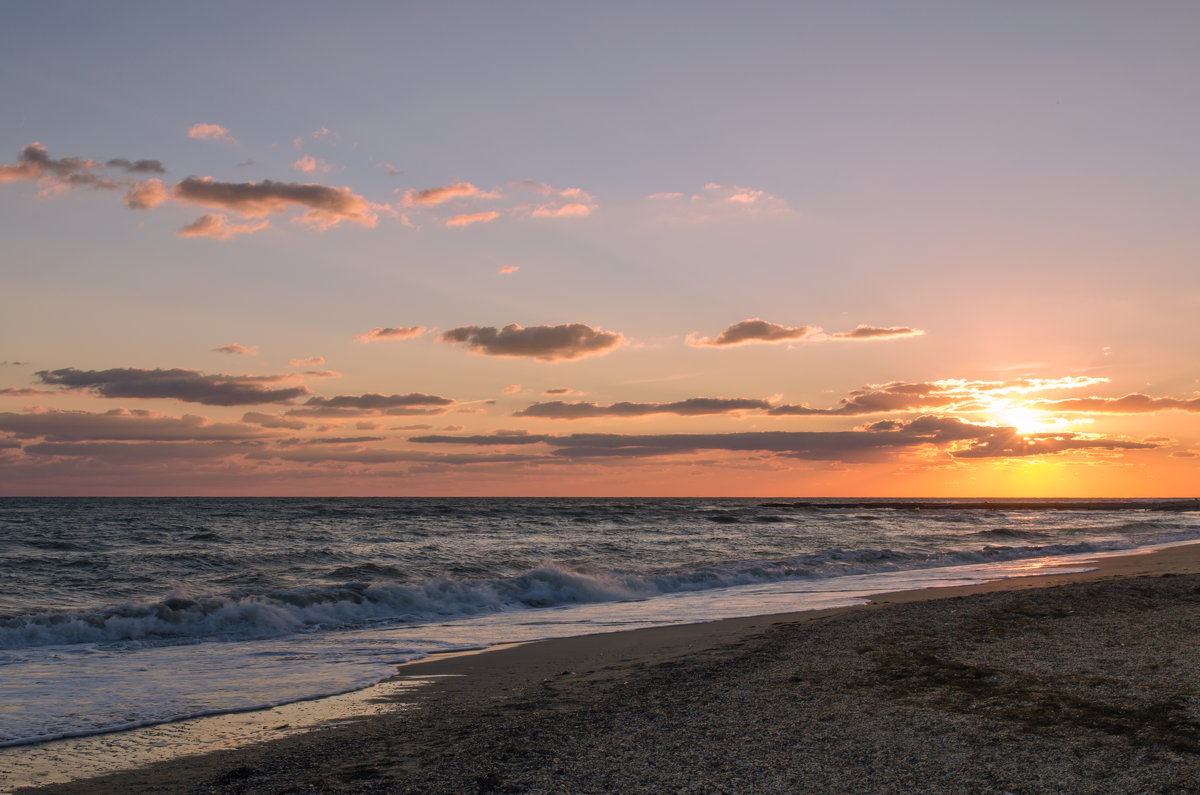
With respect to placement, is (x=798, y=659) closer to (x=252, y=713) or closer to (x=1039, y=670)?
(x=1039, y=670)

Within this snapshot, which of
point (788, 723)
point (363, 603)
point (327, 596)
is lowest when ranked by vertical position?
point (363, 603)

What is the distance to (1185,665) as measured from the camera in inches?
337

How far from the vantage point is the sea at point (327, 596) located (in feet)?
34.0

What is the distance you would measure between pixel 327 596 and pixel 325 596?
0.05 meters

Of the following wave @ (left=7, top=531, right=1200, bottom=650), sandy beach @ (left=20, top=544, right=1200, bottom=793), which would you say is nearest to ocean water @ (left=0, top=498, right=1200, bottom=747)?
wave @ (left=7, top=531, right=1200, bottom=650)

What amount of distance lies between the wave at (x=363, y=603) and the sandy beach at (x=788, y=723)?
20.8 feet

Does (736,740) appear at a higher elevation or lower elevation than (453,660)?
higher

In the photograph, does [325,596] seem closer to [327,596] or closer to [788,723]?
[327,596]

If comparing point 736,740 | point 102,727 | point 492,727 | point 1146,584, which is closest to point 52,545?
point 102,727

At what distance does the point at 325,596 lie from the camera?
747 inches

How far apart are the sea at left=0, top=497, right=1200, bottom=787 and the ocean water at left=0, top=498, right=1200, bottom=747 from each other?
0.06m

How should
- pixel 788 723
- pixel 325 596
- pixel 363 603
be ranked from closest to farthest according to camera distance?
pixel 788 723, pixel 325 596, pixel 363 603

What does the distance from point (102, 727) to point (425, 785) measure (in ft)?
14.5

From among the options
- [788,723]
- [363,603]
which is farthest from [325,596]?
[788,723]
